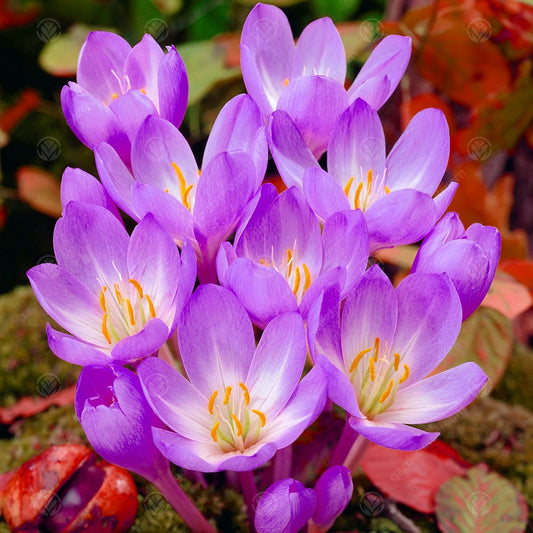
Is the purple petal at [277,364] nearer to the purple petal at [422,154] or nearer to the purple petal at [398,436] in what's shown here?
the purple petal at [398,436]

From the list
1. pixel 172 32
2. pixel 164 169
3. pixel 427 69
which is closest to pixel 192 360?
pixel 164 169

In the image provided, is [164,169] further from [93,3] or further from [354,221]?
[93,3]

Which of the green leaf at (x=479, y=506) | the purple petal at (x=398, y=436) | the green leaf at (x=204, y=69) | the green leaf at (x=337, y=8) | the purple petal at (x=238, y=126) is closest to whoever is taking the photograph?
the purple petal at (x=398, y=436)

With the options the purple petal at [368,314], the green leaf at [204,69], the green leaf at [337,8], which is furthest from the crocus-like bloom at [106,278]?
the green leaf at [337,8]

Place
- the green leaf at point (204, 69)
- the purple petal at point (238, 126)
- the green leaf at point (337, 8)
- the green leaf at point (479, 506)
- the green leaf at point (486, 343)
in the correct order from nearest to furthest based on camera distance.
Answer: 1. the purple petal at point (238, 126)
2. the green leaf at point (479, 506)
3. the green leaf at point (486, 343)
4. the green leaf at point (204, 69)
5. the green leaf at point (337, 8)

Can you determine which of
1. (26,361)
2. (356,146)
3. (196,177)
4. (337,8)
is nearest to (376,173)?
(356,146)

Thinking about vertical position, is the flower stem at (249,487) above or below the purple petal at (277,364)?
below

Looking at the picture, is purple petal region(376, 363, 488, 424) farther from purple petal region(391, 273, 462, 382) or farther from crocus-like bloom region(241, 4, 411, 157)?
crocus-like bloom region(241, 4, 411, 157)

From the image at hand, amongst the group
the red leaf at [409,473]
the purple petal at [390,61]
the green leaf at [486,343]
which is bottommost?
the red leaf at [409,473]
